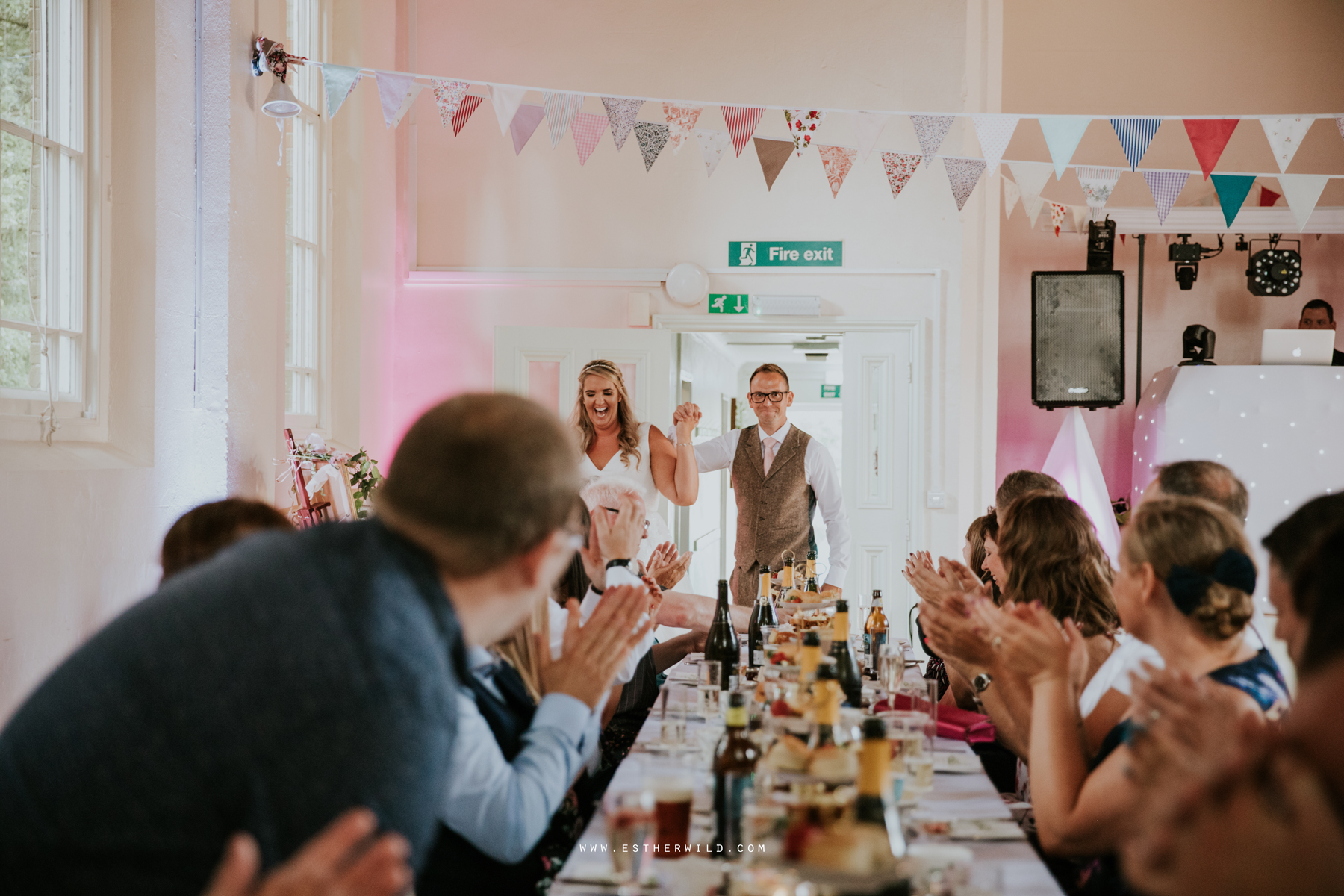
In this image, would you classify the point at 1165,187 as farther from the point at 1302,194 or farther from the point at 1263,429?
the point at 1263,429

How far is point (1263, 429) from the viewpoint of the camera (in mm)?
5797

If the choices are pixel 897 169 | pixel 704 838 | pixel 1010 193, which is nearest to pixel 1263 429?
pixel 1010 193

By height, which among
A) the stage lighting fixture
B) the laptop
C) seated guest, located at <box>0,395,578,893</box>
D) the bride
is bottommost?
seated guest, located at <box>0,395,578,893</box>

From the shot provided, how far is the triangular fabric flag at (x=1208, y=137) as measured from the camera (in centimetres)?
442

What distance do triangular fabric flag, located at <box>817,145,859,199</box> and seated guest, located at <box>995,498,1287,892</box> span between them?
329 centimetres

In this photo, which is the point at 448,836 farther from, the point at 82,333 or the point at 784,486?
the point at 784,486

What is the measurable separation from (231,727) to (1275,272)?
680 cm

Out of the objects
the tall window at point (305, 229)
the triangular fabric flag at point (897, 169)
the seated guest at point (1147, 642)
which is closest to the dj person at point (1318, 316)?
the triangular fabric flag at point (897, 169)

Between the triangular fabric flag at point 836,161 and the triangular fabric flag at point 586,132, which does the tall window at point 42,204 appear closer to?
the triangular fabric flag at point 586,132

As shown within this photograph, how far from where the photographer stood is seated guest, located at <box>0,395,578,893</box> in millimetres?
938

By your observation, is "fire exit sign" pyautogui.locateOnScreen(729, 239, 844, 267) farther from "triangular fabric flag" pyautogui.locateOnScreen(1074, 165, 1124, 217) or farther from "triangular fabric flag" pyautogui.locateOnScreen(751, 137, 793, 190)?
"triangular fabric flag" pyautogui.locateOnScreen(1074, 165, 1124, 217)

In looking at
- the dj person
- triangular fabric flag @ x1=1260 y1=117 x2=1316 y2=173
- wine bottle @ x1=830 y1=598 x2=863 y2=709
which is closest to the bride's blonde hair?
wine bottle @ x1=830 y1=598 x2=863 y2=709

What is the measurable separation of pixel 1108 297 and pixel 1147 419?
79 cm

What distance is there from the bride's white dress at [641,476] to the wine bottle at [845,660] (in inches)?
70.5
